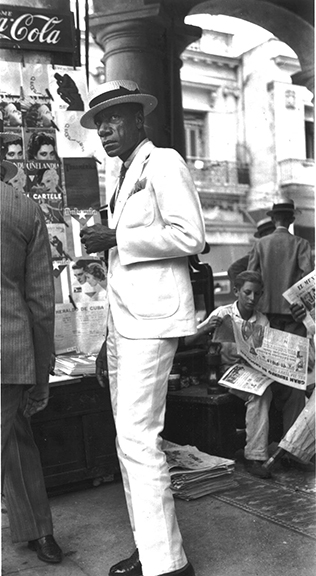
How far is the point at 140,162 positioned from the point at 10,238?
1.88 ft

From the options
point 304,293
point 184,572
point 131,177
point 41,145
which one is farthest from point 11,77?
point 184,572

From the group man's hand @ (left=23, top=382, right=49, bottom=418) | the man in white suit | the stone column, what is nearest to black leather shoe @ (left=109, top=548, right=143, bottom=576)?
the man in white suit

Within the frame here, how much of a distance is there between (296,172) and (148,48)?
264 centimetres

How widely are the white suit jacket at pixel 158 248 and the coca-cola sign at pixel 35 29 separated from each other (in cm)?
158

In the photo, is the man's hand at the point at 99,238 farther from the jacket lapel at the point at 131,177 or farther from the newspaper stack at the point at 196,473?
the newspaper stack at the point at 196,473

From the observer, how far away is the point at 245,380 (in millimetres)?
4164

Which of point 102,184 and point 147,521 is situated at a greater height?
point 102,184

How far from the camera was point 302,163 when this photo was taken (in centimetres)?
702

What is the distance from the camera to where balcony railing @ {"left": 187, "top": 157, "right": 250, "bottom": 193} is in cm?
735

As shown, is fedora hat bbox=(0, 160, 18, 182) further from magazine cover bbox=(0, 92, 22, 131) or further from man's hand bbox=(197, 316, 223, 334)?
man's hand bbox=(197, 316, 223, 334)

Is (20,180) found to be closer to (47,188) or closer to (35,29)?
(47,188)

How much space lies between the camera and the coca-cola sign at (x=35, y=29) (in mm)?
3740

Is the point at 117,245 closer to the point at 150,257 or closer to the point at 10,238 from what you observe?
the point at 150,257

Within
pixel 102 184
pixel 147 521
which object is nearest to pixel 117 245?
pixel 147 521
